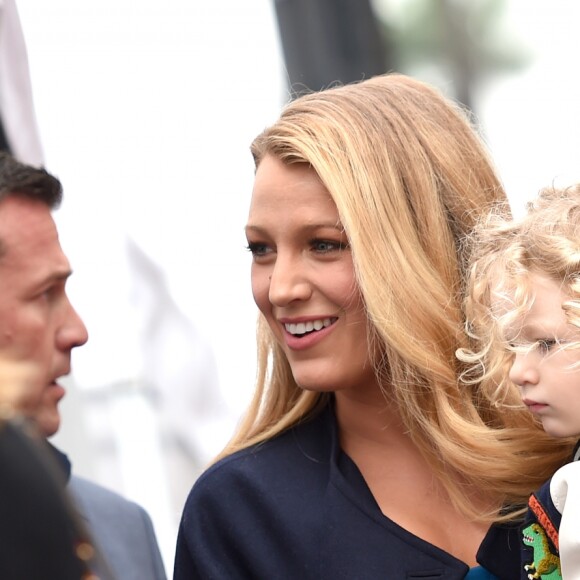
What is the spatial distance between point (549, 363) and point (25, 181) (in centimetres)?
135

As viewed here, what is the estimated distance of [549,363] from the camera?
2391 mm

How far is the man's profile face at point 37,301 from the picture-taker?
2.93 m

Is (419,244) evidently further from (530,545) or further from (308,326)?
(530,545)

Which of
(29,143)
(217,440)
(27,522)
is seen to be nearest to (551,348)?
(27,522)

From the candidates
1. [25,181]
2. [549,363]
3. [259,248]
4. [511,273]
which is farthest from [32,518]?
[25,181]

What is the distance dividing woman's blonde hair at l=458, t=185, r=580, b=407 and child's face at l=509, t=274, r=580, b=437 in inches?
0.5

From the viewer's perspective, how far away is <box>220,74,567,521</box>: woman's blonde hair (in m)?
2.76

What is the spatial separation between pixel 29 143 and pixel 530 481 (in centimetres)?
160

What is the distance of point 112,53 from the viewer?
3586 mm

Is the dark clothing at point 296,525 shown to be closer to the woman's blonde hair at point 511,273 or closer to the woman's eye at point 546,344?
the woman's blonde hair at point 511,273

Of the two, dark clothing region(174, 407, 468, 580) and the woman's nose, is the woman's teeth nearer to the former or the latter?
the woman's nose

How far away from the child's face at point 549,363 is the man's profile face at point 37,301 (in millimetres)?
1109

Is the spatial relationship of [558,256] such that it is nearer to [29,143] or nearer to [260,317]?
[260,317]

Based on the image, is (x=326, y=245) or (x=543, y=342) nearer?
(x=543, y=342)
